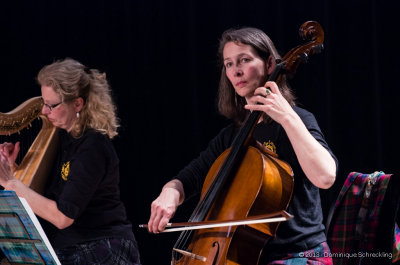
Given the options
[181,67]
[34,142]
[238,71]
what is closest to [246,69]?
[238,71]

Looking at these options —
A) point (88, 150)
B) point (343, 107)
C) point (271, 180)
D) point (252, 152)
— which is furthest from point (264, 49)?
point (343, 107)

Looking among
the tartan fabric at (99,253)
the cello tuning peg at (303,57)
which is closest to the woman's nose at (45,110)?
the tartan fabric at (99,253)

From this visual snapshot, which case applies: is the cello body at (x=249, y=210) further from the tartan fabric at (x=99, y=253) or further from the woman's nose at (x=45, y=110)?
the woman's nose at (x=45, y=110)

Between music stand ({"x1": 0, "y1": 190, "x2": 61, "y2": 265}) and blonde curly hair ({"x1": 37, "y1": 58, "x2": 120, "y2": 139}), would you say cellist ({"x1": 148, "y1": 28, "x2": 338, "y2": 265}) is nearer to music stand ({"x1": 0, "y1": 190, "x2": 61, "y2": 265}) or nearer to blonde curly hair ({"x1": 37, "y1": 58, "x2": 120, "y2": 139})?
music stand ({"x1": 0, "y1": 190, "x2": 61, "y2": 265})

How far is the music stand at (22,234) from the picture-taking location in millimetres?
1646

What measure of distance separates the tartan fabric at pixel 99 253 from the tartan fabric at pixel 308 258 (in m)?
0.85

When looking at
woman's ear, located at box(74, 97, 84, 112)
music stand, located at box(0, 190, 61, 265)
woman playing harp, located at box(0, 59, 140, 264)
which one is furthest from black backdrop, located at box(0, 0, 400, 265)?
music stand, located at box(0, 190, 61, 265)

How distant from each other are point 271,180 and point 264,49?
55cm

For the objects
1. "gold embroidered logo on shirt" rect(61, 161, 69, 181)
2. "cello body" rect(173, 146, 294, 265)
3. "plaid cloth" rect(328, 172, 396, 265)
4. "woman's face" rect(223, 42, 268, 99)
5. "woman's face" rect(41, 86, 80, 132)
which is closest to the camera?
"cello body" rect(173, 146, 294, 265)

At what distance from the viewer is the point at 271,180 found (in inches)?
58.9

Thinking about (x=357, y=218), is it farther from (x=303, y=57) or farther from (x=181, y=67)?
A: (x=181, y=67)

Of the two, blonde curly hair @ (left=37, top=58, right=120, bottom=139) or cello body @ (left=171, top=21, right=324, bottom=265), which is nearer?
cello body @ (left=171, top=21, right=324, bottom=265)

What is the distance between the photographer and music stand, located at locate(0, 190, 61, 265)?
64.8 inches

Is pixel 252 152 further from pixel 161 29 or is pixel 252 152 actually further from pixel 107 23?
pixel 107 23
